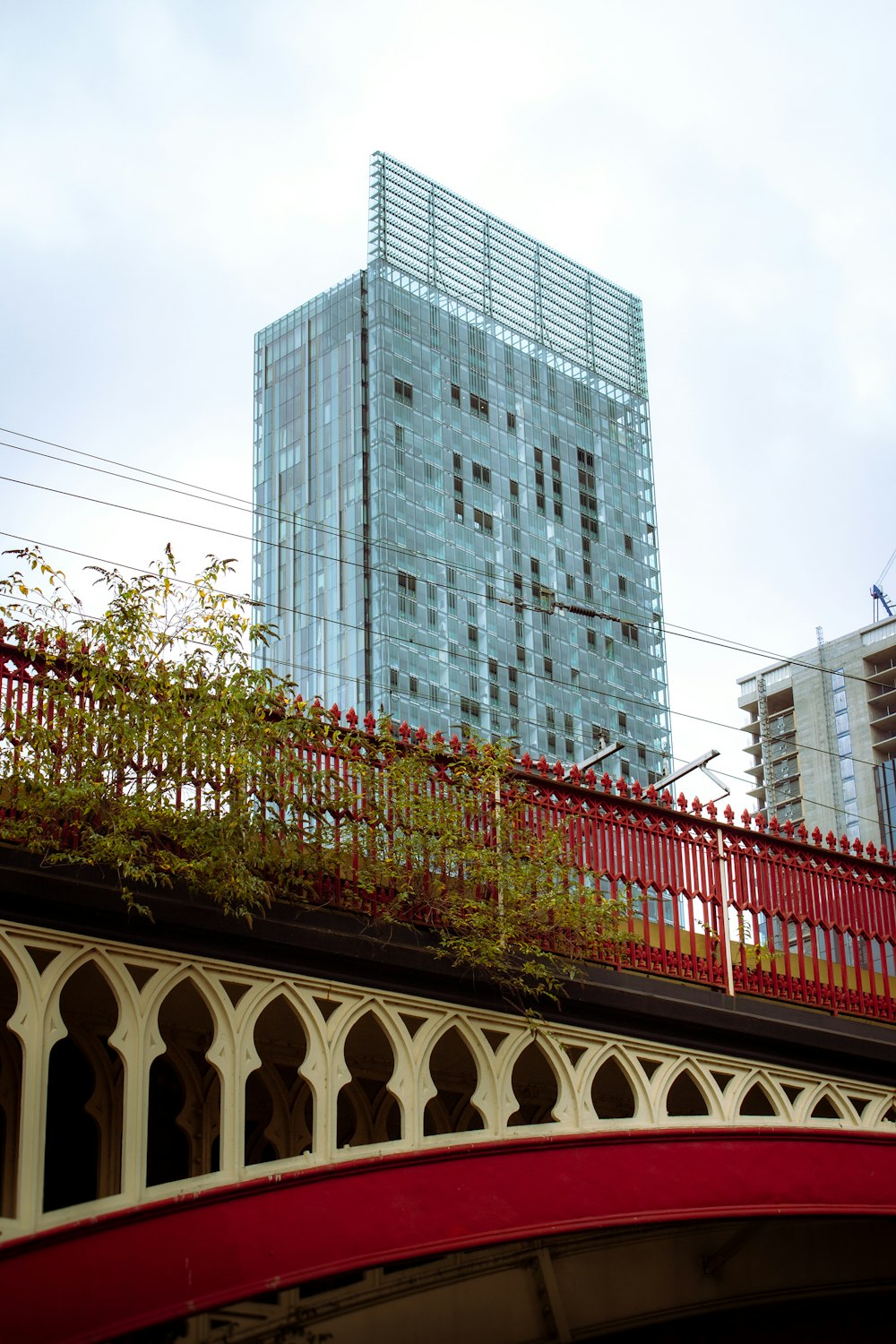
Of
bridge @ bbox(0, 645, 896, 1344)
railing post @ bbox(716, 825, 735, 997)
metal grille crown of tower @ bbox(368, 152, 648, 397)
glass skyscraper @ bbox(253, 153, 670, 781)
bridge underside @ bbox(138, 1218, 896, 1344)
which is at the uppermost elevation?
metal grille crown of tower @ bbox(368, 152, 648, 397)

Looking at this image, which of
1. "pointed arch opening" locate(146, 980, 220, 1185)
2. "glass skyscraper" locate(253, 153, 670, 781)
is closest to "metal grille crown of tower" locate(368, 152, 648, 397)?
"glass skyscraper" locate(253, 153, 670, 781)

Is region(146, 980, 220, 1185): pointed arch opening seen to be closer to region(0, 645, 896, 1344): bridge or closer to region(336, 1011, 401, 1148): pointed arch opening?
region(0, 645, 896, 1344): bridge

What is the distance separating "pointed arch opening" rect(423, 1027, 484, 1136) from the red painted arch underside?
1995mm

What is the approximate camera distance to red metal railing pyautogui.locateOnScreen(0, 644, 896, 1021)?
1145 cm

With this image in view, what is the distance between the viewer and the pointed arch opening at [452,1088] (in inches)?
541

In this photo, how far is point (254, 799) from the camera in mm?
11695

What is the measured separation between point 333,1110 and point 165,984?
1376 millimetres

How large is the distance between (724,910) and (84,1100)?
5.35m

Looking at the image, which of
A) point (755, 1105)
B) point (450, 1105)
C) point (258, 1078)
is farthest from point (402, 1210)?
point (755, 1105)

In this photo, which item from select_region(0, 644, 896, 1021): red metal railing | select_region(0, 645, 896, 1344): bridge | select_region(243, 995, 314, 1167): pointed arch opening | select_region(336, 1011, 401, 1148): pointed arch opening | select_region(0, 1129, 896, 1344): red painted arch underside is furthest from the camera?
select_region(336, 1011, 401, 1148): pointed arch opening

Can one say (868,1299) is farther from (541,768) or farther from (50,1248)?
(50,1248)

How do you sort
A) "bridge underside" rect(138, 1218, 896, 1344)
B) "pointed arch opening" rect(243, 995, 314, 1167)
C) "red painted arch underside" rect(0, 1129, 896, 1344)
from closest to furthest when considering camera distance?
"red painted arch underside" rect(0, 1129, 896, 1344)
"pointed arch opening" rect(243, 995, 314, 1167)
"bridge underside" rect(138, 1218, 896, 1344)

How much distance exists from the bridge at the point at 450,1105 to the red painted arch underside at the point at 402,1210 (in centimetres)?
2

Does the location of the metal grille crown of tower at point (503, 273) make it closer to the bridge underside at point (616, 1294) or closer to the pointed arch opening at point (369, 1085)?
→ the bridge underside at point (616, 1294)
